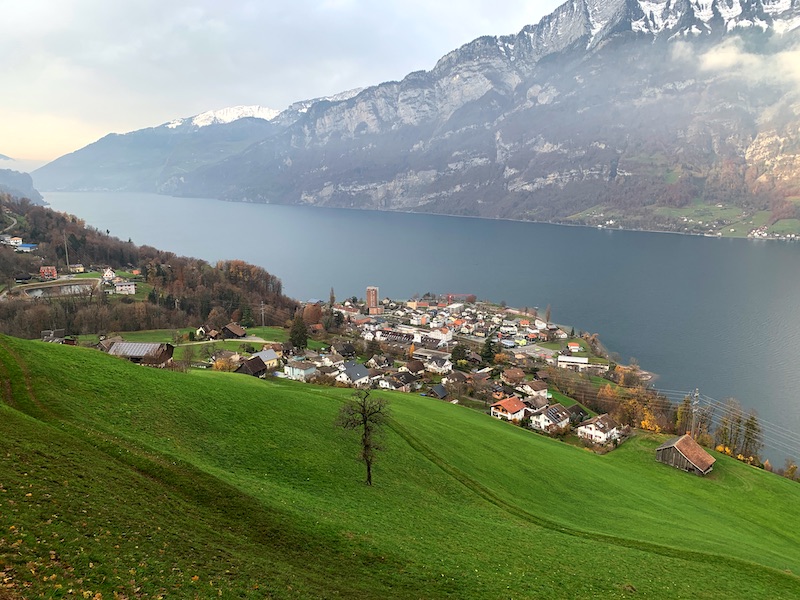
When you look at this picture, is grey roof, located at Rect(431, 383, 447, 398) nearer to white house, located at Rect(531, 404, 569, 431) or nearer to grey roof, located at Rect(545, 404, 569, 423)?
white house, located at Rect(531, 404, 569, 431)

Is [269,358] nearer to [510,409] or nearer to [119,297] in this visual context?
[510,409]

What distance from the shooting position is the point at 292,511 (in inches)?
736

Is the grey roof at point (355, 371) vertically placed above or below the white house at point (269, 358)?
below

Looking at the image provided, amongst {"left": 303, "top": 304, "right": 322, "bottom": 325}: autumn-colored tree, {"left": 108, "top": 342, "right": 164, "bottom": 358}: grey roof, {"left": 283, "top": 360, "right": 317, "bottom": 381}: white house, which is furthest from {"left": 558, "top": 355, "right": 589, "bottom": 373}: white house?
{"left": 108, "top": 342, "right": 164, "bottom": 358}: grey roof

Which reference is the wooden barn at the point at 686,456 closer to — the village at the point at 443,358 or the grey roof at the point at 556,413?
the village at the point at 443,358

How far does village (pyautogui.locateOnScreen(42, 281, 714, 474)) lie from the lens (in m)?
62.5

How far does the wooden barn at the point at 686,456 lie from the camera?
48625 mm

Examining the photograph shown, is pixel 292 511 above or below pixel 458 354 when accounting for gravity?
above

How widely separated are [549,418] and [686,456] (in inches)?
735

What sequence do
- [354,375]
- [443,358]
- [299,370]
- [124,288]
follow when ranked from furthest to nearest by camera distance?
1. [124,288]
2. [443,358]
3. [354,375]
4. [299,370]

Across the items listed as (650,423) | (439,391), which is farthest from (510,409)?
(650,423)

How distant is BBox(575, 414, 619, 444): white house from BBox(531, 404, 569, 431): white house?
3360 mm

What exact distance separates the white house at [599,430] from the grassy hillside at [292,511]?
2125 centimetres

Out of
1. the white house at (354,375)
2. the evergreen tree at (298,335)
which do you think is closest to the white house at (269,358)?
the evergreen tree at (298,335)
